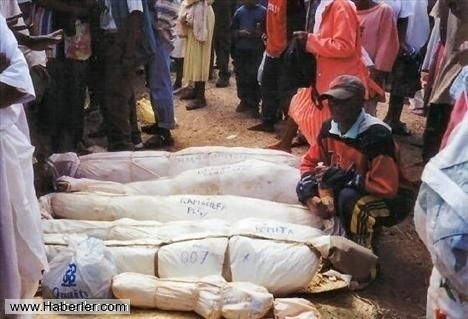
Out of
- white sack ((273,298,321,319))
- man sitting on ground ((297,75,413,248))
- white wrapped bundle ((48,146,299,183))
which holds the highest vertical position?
man sitting on ground ((297,75,413,248))

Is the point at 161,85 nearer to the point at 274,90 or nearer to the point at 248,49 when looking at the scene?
the point at 274,90

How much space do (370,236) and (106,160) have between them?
6.20ft

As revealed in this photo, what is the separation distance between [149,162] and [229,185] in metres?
0.66

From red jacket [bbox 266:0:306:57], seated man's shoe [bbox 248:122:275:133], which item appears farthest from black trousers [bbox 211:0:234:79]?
red jacket [bbox 266:0:306:57]

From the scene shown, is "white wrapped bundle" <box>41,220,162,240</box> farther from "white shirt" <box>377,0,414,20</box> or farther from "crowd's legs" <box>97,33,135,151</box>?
"white shirt" <box>377,0,414,20</box>

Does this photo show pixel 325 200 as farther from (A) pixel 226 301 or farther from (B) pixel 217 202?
Result: (A) pixel 226 301

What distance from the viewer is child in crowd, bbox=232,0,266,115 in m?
7.77

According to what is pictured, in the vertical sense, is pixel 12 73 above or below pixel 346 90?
above

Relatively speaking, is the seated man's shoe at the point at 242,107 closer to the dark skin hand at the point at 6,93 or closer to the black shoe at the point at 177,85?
the black shoe at the point at 177,85

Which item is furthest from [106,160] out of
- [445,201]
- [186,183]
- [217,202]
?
[445,201]

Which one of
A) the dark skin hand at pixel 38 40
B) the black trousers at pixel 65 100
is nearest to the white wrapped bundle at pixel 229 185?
the black trousers at pixel 65 100

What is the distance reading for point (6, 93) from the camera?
2916mm

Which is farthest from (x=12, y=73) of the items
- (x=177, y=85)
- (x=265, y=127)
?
(x=177, y=85)

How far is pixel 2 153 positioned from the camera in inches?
120
